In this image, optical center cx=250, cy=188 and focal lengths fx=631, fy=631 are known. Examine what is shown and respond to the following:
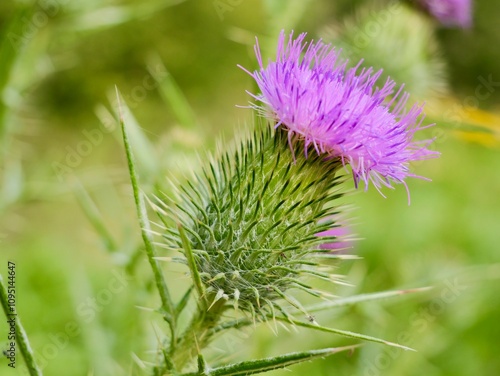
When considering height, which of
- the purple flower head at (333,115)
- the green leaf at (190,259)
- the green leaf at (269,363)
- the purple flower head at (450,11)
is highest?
the purple flower head at (450,11)

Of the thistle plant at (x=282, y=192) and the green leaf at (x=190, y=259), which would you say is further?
the thistle plant at (x=282, y=192)

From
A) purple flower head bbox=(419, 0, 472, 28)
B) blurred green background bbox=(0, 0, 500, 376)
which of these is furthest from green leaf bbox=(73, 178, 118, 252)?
purple flower head bbox=(419, 0, 472, 28)

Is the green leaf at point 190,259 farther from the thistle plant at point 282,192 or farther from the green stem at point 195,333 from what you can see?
the green stem at point 195,333

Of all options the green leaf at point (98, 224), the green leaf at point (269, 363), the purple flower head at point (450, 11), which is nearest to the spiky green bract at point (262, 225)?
the green leaf at point (269, 363)

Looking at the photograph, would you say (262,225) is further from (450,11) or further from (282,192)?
(450,11)

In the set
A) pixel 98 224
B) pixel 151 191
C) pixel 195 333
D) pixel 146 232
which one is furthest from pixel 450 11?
pixel 146 232

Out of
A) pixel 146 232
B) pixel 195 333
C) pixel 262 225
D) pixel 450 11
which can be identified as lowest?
pixel 195 333

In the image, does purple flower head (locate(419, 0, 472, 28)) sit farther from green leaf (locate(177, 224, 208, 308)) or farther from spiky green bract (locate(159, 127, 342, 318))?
green leaf (locate(177, 224, 208, 308))
